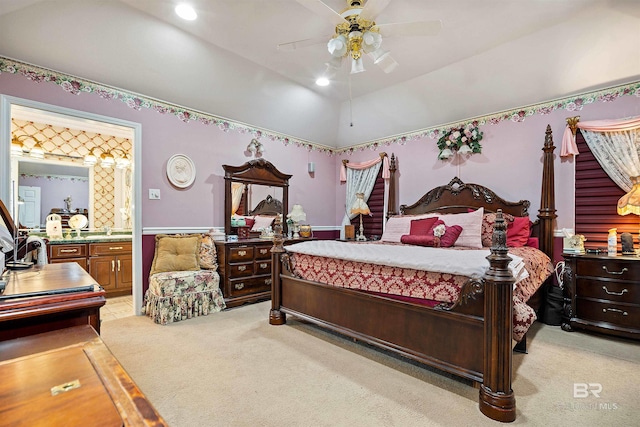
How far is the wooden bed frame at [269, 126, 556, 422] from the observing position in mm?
1747

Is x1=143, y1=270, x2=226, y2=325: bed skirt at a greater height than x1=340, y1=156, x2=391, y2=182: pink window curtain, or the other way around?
x1=340, y1=156, x2=391, y2=182: pink window curtain

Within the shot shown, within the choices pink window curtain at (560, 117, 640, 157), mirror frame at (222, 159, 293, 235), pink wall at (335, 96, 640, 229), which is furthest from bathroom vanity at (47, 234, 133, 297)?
pink window curtain at (560, 117, 640, 157)

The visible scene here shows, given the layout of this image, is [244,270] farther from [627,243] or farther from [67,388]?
[627,243]

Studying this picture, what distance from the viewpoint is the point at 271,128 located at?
4926 mm

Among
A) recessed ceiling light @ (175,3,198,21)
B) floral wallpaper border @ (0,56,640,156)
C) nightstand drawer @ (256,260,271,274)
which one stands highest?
recessed ceiling light @ (175,3,198,21)

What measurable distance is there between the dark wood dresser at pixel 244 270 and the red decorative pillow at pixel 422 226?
6.44ft

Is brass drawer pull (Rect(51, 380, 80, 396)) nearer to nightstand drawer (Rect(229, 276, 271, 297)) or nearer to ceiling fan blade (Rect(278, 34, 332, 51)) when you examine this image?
ceiling fan blade (Rect(278, 34, 332, 51))

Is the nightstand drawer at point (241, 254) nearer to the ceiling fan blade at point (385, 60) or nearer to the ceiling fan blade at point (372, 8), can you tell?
the ceiling fan blade at point (385, 60)

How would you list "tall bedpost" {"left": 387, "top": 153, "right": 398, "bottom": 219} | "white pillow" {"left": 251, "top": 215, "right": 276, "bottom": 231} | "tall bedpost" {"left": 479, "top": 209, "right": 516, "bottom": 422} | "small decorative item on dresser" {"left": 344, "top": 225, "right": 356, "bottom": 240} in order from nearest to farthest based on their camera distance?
"tall bedpost" {"left": 479, "top": 209, "right": 516, "bottom": 422} → "white pillow" {"left": 251, "top": 215, "right": 276, "bottom": 231} → "tall bedpost" {"left": 387, "top": 153, "right": 398, "bottom": 219} → "small decorative item on dresser" {"left": 344, "top": 225, "right": 356, "bottom": 240}

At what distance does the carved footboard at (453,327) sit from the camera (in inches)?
68.7

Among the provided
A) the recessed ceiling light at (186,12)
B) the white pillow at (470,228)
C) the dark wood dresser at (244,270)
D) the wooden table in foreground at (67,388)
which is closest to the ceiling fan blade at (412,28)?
the recessed ceiling light at (186,12)

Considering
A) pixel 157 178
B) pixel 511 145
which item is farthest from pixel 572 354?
pixel 157 178

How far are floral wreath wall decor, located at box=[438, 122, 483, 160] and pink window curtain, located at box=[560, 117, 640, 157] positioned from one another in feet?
3.11

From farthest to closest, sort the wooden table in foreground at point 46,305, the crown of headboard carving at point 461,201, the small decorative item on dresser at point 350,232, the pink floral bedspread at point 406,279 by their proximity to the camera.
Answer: the small decorative item on dresser at point 350,232 → the crown of headboard carving at point 461,201 → the pink floral bedspread at point 406,279 → the wooden table in foreground at point 46,305
